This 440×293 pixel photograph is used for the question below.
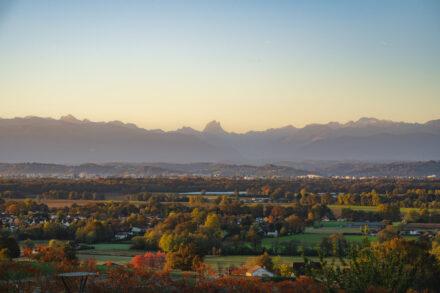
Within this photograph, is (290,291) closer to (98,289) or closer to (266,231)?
(98,289)

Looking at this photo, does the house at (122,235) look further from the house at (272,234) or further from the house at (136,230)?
the house at (272,234)

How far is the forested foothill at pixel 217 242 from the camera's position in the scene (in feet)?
52.1

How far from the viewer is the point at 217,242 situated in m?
39.2

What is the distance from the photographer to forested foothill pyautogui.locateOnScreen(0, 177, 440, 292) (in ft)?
52.1

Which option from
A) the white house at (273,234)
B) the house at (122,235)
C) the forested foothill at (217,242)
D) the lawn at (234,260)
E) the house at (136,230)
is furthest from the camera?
the white house at (273,234)

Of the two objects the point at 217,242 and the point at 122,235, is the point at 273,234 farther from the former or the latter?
the point at 122,235

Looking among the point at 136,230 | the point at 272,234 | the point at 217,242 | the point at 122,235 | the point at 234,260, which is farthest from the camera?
the point at 136,230

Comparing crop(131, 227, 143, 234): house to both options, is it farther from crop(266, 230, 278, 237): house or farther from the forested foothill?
crop(266, 230, 278, 237): house

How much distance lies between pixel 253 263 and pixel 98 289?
17.1 m

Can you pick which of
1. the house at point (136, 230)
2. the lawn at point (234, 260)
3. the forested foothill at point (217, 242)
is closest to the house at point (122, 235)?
the forested foothill at point (217, 242)

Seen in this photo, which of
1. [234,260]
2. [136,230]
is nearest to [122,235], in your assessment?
[136,230]

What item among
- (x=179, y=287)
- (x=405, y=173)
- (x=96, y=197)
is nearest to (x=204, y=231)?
(x=179, y=287)

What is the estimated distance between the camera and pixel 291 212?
60219mm

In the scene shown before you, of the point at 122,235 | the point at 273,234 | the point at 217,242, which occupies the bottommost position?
the point at 273,234
